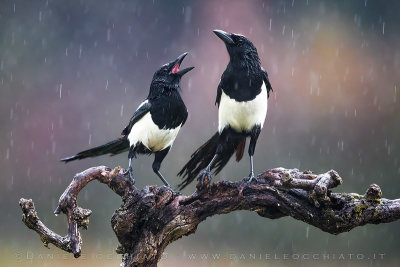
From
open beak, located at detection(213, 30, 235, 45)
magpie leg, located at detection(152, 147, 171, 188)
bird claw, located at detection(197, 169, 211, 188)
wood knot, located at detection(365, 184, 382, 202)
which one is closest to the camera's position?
wood knot, located at detection(365, 184, 382, 202)

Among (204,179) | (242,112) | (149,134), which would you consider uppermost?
(242,112)

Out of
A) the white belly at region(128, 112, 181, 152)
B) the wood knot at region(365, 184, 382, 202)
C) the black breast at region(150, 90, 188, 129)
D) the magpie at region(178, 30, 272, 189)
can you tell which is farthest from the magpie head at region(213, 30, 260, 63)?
the wood knot at region(365, 184, 382, 202)

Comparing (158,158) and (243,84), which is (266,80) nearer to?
(243,84)

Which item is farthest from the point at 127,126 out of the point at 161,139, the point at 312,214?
the point at 312,214

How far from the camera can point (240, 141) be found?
2789 mm

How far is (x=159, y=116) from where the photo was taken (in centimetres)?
279

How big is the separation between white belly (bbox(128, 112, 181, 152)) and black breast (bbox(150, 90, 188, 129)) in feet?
0.11

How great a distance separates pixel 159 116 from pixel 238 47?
616 mm

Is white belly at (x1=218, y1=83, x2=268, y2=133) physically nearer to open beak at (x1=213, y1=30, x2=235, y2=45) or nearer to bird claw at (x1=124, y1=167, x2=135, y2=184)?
open beak at (x1=213, y1=30, x2=235, y2=45)

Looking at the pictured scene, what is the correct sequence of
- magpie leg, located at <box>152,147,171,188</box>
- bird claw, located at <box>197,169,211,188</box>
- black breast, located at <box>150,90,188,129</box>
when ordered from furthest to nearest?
magpie leg, located at <box>152,147,171,188</box>
black breast, located at <box>150,90,188,129</box>
bird claw, located at <box>197,169,211,188</box>

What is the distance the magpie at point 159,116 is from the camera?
2799 millimetres

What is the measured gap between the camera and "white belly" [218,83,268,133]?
2568mm

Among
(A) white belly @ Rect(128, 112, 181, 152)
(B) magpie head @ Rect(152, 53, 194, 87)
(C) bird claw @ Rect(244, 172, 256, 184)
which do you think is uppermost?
(B) magpie head @ Rect(152, 53, 194, 87)

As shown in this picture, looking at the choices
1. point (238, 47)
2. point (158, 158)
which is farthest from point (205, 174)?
point (238, 47)
